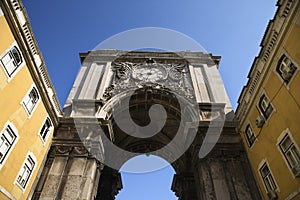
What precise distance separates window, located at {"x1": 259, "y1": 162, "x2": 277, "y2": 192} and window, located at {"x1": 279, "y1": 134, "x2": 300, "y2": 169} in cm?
183

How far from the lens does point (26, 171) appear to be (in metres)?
11.1

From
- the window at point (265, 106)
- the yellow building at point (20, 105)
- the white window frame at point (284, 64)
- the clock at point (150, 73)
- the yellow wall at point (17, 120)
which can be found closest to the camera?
the yellow wall at point (17, 120)

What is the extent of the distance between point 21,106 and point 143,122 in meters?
12.2

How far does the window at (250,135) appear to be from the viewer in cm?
1316

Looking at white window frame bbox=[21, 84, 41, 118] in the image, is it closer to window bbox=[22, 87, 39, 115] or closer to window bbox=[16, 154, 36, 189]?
window bbox=[22, 87, 39, 115]

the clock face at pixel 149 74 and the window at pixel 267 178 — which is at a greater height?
the clock face at pixel 149 74

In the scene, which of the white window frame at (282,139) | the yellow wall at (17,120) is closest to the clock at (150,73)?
the yellow wall at (17,120)

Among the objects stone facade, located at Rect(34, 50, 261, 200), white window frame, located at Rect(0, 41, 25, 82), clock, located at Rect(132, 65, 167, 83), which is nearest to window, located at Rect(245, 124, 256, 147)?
stone facade, located at Rect(34, 50, 261, 200)

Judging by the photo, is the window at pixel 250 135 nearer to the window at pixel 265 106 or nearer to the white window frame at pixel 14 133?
the window at pixel 265 106

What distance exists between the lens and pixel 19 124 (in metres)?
10.4

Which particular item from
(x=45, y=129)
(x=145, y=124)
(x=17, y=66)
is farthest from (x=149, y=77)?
(x=17, y=66)

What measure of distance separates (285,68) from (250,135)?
199 inches

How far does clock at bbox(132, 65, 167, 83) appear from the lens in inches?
811

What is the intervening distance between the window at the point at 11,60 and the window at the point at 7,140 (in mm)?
2470
